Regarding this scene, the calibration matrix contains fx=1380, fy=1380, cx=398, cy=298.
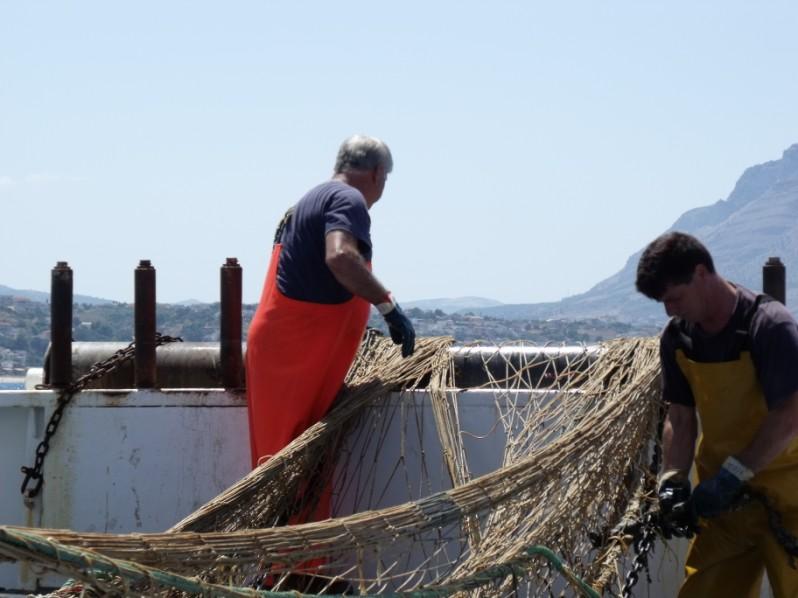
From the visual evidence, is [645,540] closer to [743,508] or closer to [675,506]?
[675,506]

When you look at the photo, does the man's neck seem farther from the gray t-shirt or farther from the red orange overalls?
the gray t-shirt

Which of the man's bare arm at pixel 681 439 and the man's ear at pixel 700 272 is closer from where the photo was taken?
the man's ear at pixel 700 272

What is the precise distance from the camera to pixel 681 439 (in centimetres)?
464

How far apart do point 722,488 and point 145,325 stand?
3.15 meters

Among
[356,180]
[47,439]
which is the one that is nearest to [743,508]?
[356,180]

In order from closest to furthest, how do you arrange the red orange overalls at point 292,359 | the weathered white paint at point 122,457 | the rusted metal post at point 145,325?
the red orange overalls at point 292,359 → the weathered white paint at point 122,457 → the rusted metal post at point 145,325

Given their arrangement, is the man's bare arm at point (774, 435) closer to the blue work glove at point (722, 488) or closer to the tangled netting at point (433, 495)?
the blue work glove at point (722, 488)

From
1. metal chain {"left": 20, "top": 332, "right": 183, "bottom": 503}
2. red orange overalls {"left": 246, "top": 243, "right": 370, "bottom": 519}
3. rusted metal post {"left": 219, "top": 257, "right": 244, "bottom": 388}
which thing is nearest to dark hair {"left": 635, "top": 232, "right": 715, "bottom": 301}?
red orange overalls {"left": 246, "top": 243, "right": 370, "bottom": 519}

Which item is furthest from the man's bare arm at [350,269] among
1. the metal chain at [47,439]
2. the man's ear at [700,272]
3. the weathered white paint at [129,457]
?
the metal chain at [47,439]

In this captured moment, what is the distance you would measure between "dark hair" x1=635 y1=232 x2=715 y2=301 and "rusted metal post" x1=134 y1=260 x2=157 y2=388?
285cm

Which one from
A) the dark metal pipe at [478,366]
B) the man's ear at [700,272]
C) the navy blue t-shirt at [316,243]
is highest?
the navy blue t-shirt at [316,243]

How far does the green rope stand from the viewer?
3.17 meters

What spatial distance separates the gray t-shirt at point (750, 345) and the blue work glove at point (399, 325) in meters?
1.12

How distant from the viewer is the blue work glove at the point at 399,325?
17.5 ft
